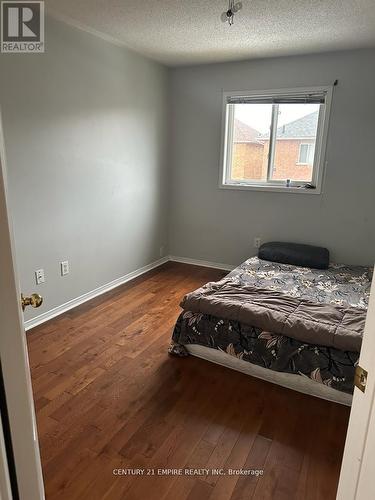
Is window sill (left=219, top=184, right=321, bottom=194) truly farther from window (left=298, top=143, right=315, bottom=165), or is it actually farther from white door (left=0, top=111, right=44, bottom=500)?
white door (left=0, top=111, right=44, bottom=500)

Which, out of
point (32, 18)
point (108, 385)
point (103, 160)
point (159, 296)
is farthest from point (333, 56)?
point (108, 385)

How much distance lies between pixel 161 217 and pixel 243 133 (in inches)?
57.1

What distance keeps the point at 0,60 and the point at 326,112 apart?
2.94 m

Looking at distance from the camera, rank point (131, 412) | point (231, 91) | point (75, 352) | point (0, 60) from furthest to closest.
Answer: point (231, 91)
point (75, 352)
point (0, 60)
point (131, 412)

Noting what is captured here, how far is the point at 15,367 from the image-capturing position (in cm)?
78

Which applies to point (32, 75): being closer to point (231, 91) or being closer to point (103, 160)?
point (103, 160)

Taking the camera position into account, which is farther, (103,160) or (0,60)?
(103,160)

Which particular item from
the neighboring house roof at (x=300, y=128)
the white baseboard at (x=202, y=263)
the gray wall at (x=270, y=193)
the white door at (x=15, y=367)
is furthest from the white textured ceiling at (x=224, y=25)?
the white baseboard at (x=202, y=263)

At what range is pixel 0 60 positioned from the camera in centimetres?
227

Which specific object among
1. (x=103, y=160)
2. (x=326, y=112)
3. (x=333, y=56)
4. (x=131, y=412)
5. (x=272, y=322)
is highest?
(x=333, y=56)

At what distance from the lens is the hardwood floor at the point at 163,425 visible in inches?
58.4

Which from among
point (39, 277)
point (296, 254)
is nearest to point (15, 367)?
point (39, 277)

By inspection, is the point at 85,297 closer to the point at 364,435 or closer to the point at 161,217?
the point at 161,217

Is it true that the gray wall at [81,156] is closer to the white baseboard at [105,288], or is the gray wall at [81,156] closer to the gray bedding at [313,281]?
the white baseboard at [105,288]
